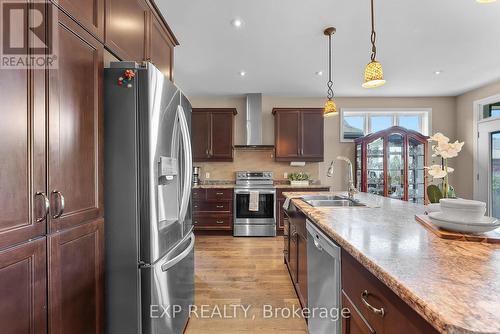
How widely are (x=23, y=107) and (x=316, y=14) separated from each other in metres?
2.39

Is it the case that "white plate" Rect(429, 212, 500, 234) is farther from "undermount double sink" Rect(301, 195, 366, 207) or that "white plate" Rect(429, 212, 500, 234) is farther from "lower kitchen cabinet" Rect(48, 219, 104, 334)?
"lower kitchen cabinet" Rect(48, 219, 104, 334)

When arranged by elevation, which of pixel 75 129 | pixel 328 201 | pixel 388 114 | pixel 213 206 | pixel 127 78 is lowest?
pixel 213 206

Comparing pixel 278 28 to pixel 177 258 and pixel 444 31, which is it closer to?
pixel 444 31

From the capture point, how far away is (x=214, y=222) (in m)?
4.36

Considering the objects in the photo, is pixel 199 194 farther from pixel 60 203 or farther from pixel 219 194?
pixel 60 203

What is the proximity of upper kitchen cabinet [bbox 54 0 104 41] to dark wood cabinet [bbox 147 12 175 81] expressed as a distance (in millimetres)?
517

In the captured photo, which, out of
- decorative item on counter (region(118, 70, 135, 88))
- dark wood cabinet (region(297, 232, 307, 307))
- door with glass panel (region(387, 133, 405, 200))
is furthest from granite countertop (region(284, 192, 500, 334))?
door with glass panel (region(387, 133, 405, 200))

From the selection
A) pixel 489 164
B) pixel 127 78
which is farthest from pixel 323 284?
pixel 489 164

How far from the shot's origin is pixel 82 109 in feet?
3.63

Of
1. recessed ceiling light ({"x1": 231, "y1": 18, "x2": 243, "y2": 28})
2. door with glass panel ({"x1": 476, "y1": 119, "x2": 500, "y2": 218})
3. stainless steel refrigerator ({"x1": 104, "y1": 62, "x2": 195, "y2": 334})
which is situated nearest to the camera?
stainless steel refrigerator ({"x1": 104, "y1": 62, "x2": 195, "y2": 334})

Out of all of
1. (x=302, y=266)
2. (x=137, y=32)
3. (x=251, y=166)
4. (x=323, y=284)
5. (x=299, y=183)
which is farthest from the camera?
(x=251, y=166)

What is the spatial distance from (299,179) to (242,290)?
274 cm

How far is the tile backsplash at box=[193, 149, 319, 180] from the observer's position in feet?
16.3

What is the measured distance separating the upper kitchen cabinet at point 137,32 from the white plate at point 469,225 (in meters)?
1.80
